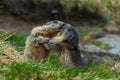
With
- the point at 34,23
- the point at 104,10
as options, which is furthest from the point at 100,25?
the point at 34,23

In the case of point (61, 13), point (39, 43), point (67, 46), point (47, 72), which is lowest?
point (47, 72)

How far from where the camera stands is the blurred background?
1561cm

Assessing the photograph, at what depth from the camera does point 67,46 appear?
7.41 meters

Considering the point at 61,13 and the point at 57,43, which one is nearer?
the point at 57,43

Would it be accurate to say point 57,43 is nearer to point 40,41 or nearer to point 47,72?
point 40,41

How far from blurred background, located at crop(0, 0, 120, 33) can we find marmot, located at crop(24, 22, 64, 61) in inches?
304

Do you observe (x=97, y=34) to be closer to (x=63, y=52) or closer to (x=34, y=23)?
(x=34, y=23)

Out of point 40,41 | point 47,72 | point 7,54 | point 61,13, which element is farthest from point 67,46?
point 61,13

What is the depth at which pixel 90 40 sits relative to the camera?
15039 millimetres

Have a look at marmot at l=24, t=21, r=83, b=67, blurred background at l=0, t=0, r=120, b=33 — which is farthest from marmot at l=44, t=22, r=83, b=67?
blurred background at l=0, t=0, r=120, b=33

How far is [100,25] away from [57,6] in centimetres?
147

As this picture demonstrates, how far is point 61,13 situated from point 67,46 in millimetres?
8399

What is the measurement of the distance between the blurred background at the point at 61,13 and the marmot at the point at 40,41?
772 centimetres

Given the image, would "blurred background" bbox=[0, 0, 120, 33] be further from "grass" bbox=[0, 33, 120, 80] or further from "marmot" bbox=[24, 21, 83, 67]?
"grass" bbox=[0, 33, 120, 80]
